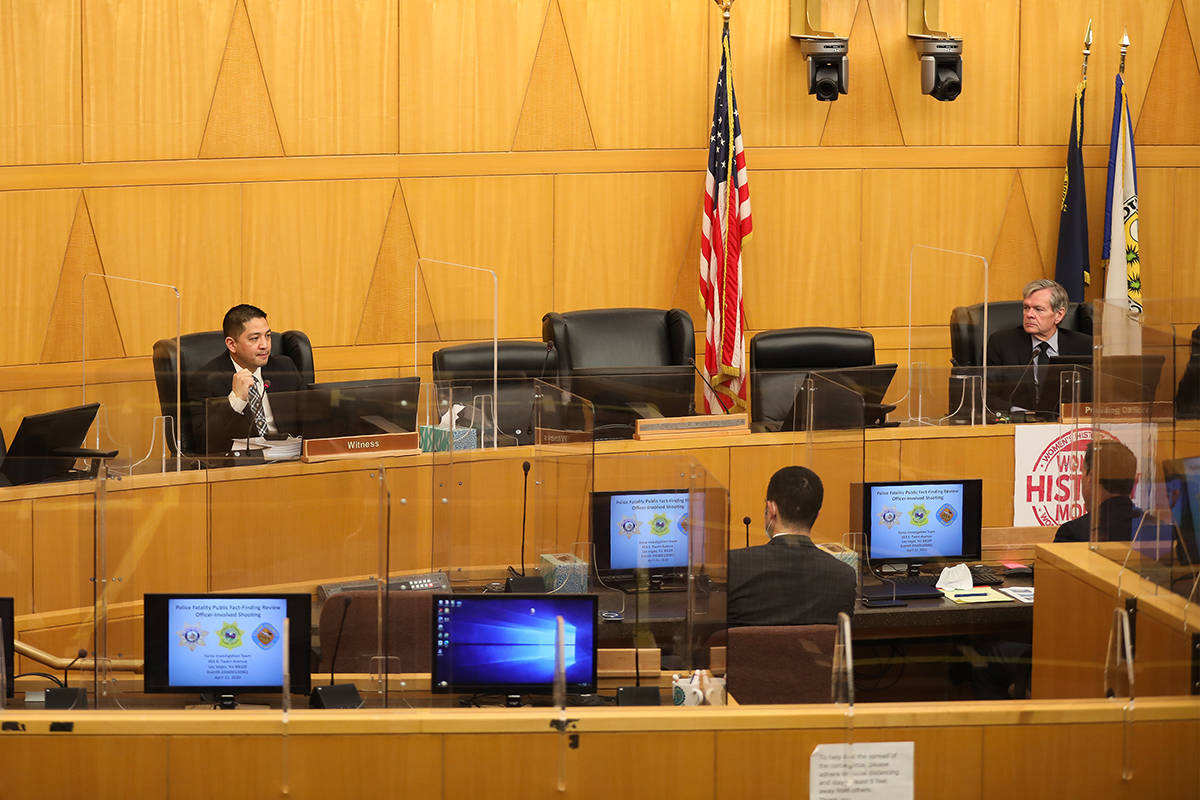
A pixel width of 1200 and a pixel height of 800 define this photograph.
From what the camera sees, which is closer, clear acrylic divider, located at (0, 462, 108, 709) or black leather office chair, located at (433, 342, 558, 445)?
clear acrylic divider, located at (0, 462, 108, 709)

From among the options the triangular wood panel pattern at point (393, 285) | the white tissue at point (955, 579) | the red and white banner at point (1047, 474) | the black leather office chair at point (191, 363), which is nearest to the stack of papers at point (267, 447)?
the black leather office chair at point (191, 363)

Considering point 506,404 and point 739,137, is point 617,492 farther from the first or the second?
point 739,137

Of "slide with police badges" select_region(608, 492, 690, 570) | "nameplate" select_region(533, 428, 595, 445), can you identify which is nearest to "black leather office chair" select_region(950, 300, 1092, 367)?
"slide with police badges" select_region(608, 492, 690, 570)

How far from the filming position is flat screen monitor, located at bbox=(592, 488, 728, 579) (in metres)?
4.61

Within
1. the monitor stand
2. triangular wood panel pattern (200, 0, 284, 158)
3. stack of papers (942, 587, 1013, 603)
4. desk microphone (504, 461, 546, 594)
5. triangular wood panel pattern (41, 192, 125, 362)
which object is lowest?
the monitor stand

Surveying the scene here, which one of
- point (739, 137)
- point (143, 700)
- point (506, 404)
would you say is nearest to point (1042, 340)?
point (739, 137)

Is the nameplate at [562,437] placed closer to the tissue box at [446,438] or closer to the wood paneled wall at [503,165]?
the tissue box at [446,438]

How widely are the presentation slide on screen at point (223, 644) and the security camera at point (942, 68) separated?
5.22 metres

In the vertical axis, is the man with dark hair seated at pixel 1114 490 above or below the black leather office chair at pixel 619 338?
below

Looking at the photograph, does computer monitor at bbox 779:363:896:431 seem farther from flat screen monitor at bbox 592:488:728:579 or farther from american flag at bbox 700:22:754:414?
american flag at bbox 700:22:754:414

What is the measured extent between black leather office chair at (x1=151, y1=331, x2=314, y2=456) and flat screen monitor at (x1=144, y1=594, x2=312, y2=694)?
1.32m

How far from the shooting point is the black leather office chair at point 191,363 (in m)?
4.95

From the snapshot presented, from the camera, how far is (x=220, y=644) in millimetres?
3604

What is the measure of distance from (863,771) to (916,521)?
244 centimetres
